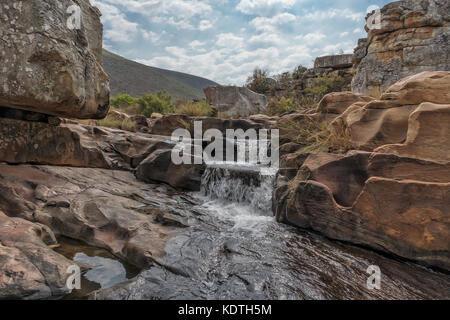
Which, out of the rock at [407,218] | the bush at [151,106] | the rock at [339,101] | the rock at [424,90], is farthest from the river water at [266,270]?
the bush at [151,106]

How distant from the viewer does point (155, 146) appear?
6406mm

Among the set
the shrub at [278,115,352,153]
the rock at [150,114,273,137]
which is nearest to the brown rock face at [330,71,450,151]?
the shrub at [278,115,352,153]

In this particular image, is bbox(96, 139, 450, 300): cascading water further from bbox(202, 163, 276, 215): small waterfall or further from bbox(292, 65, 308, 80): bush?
bbox(292, 65, 308, 80): bush

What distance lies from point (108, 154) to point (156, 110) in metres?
9.57

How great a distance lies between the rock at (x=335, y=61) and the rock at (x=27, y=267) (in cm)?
1867

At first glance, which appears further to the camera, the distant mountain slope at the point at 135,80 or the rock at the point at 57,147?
the distant mountain slope at the point at 135,80

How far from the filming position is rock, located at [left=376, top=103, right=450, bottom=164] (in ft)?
8.40

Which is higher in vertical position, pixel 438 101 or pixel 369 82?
pixel 369 82

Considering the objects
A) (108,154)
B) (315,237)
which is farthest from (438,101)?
(108,154)

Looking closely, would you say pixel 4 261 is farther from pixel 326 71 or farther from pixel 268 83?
pixel 268 83

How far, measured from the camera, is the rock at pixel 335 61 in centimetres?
1625

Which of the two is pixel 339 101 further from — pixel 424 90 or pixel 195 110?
pixel 195 110

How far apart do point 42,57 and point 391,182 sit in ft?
13.2

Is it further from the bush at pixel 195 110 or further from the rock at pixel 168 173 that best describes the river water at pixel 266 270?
the bush at pixel 195 110
